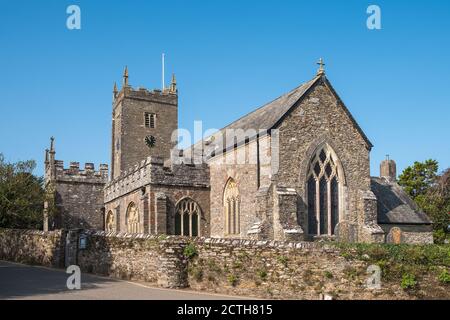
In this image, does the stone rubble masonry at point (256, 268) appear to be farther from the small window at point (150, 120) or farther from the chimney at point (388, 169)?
the small window at point (150, 120)

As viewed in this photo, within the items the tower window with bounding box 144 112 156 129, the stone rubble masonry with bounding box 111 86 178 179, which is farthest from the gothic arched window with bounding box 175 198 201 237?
A: the tower window with bounding box 144 112 156 129

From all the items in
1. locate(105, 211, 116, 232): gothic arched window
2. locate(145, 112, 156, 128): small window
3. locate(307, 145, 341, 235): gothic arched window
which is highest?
locate(145, 112, 156, 128): small window

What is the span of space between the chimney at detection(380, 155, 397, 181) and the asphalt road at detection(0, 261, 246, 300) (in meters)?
23.3

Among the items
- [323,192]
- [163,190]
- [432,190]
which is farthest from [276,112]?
[432,190]

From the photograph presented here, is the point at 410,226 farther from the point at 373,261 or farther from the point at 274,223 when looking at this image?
the point at 373,261

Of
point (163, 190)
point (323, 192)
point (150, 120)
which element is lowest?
point (323, 192)

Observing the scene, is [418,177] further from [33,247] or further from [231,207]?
[33,247]

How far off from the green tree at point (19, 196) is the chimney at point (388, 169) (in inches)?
899

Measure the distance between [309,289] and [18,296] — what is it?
Result: 29.2 feet

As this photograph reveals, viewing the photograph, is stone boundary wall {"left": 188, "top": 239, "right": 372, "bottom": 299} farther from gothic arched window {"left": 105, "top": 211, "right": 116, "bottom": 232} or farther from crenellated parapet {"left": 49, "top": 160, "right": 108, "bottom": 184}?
crenellated parapet {"left": 49, "top": 160, "right": 108, "bottom": 184}

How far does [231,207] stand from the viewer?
2936 cm

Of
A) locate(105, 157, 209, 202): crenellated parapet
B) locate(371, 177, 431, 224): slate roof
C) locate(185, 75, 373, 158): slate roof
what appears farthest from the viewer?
locate(371, 177, 431, 224): slate roof

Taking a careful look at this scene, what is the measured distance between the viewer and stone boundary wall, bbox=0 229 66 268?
24172 millimetres

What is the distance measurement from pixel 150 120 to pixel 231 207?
2060cm
